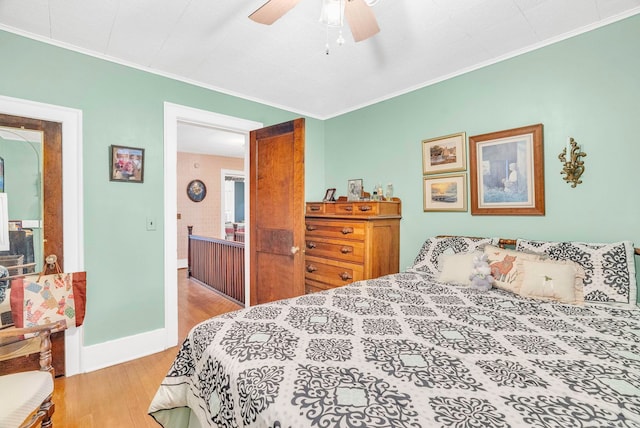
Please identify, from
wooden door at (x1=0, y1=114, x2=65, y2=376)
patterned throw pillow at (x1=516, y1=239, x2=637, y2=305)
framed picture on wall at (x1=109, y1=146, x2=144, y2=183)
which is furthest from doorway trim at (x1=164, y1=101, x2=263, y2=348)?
patterned throw pillow at (x1=516, y1=239, x2=637, y2=305)

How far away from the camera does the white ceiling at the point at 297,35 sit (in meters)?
1.84

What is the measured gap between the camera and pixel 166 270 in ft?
9.02

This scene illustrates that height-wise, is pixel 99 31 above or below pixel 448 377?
above

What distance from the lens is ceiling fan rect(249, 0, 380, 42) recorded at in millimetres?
1453

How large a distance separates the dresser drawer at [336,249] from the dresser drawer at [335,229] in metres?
0.05

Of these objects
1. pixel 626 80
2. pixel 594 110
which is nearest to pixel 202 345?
pixel 594 110

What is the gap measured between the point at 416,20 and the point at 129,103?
2.37 meters

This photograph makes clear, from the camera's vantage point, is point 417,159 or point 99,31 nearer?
point 99,31

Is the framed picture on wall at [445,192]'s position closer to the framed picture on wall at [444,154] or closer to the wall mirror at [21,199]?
the framed picture on wall at [444,154]

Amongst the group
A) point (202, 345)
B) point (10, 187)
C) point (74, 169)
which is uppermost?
point (74, 169)

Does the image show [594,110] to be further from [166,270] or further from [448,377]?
[166,270]

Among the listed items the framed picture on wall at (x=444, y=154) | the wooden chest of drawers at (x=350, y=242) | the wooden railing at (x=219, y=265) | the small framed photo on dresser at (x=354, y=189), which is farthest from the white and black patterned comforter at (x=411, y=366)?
the wooden railing at (x=219, y=265)

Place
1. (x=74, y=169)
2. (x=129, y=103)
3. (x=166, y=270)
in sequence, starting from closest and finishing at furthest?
(x=74, y=169) → (x=129, y=103) → (x=166, y=270)

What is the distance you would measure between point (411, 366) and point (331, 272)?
199 centimetres
